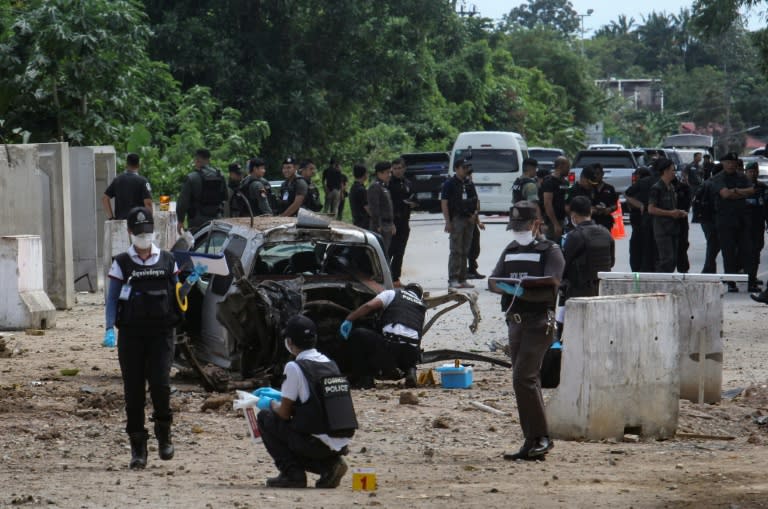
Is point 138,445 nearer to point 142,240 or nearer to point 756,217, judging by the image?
point 142,240

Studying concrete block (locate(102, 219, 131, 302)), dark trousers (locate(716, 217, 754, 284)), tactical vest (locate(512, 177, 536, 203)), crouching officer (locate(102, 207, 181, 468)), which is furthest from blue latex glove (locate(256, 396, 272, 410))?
tactical vest (locate(512, 177, 536, 203))

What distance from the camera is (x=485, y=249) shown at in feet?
85.2

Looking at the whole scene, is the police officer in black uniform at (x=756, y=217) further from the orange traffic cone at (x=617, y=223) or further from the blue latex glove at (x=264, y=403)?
the blue latex glove at (x=264, y=403)

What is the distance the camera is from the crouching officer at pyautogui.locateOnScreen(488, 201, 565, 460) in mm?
8992

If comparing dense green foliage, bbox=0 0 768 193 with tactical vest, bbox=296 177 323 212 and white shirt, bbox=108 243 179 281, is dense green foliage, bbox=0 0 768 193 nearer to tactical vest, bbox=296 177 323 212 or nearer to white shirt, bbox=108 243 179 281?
tactical vest, bbox=296 177 323 212

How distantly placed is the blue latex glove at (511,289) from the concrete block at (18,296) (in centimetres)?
847

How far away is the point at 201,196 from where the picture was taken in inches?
649

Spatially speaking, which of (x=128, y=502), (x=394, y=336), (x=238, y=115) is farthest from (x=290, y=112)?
(x=128, y=502)

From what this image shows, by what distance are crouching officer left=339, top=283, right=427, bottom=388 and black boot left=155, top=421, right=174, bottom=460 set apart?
2540 mm

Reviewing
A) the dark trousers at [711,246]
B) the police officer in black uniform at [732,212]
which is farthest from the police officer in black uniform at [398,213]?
the police officer in black uniform at [732,212]

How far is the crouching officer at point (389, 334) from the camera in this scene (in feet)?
37.4

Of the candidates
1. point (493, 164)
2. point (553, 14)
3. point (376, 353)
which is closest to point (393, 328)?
point (376, 353)

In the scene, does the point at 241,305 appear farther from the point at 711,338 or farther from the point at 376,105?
the point at 376,105

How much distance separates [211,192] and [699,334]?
23.0 feet
